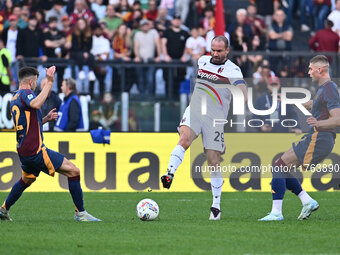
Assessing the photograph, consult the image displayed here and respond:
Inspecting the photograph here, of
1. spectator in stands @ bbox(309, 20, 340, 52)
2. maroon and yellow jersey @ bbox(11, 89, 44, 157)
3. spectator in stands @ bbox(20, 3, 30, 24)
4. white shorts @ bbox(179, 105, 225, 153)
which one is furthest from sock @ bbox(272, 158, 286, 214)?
spectator in stands @ bbox(20, 3, 30, 24)

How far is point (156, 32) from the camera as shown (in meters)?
20.4

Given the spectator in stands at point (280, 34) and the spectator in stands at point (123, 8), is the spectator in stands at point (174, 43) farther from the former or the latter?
the spectator in stands at point (280, 34)

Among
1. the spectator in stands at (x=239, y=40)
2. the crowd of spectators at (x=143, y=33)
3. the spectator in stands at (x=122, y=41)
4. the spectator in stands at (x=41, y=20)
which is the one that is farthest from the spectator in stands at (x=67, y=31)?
the spectator in stands at (x=239, y=40)

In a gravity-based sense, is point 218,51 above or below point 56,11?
above

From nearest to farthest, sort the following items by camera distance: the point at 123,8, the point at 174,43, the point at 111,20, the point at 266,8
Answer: the point at 174,43, the point at 111,20, the point at 123,8, the point at 266,8

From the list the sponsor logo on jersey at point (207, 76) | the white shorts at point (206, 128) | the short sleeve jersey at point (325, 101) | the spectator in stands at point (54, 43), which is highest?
the sponsor logo on jersey at point (207, 76)

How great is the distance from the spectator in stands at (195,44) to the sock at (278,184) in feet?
30.9

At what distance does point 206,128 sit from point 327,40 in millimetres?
9714

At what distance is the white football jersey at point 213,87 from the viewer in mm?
11074

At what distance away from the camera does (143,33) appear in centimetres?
2041

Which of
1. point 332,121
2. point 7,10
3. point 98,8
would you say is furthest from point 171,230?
point 7,10

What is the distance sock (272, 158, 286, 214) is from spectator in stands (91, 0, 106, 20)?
11.7m

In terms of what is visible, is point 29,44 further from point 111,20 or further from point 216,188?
point 216,188

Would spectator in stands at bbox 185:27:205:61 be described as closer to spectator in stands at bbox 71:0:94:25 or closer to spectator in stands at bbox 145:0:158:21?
spectator in stands at bbox 145:0:158:21
